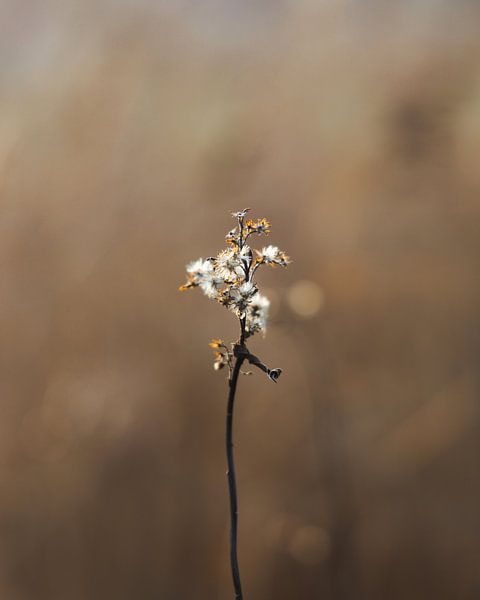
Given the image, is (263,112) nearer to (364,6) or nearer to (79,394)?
(364,6)

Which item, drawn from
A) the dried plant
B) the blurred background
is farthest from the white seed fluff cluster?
the blurred background

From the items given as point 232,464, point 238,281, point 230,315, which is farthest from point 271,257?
point 230,315

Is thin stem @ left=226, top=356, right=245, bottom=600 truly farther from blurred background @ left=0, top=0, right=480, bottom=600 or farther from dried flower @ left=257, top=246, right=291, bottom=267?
blurred background @ left=0, top=0, right=480, bottom=600

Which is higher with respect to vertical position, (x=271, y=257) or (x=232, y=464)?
(x=271, y=257)

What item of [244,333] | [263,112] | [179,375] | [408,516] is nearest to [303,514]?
[408,516]

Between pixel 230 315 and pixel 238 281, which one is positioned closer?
pixel 238 281

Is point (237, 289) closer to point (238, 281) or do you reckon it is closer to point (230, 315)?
point (238, 281)
